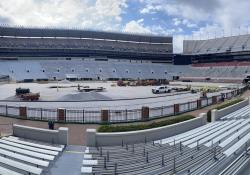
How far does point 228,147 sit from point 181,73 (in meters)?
103

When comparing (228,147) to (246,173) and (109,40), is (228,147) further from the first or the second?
(109,40)

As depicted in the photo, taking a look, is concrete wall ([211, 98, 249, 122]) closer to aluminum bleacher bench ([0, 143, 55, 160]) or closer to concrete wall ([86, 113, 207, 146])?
concrete wall ([86, 113, 207, 146])

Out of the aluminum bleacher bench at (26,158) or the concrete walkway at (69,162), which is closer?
the aluminum bleacher bench at (26,158)

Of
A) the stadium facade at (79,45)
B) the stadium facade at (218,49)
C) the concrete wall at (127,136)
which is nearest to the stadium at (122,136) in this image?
the concrete wall at (127,136)

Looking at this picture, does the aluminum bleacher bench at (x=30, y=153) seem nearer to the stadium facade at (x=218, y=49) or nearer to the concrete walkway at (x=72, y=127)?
the concrete walkway at (x=72, y=127)

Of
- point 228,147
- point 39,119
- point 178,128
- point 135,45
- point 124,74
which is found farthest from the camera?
point 135,45

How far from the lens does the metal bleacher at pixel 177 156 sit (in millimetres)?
12039

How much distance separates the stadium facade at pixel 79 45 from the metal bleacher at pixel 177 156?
98517 millimetres

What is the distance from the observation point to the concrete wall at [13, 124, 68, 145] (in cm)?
1662

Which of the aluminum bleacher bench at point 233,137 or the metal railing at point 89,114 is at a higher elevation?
the aluminum bleacher bench at point 233,137

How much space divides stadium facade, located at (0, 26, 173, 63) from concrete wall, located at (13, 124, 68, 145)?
307 feet

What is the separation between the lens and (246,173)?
11.6 metres

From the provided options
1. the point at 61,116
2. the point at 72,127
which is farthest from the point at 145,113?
the point at 61,116

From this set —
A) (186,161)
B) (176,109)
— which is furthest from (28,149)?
(176,109)
